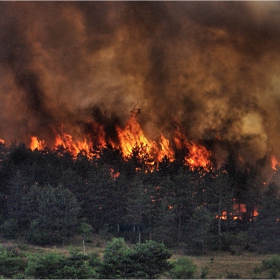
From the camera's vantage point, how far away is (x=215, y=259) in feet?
134

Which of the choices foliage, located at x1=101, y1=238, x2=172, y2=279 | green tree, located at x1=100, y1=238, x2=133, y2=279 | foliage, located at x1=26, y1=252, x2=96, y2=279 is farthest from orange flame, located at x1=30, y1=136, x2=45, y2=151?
green tree, located at x1=100, y1=238, x2=133, y2=279

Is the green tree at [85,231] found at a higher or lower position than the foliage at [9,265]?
higher

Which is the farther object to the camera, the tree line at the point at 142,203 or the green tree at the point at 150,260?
the tree line at the point at 142,203

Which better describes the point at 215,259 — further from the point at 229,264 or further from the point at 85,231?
the point at 85,231

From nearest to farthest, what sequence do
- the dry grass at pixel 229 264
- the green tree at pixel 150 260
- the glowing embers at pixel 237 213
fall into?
the green tree at pixel 150 260
the dry grass at pixel 229 264
the glowing embers at pixel 237 213

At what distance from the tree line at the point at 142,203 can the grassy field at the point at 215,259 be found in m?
1.06

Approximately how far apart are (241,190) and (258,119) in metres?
20.8

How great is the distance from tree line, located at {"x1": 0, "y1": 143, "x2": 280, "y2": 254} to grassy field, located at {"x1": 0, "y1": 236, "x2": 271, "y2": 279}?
1.06 m

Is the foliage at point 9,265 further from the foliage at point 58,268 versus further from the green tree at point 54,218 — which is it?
the green tree at point 54,218

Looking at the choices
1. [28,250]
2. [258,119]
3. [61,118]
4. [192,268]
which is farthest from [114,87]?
[192,268]

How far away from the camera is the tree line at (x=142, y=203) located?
141 feet

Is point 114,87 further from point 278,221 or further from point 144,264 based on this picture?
point 144,264

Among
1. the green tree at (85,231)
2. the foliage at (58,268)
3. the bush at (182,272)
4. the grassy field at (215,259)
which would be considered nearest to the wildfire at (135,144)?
the grassy field at (215,259)

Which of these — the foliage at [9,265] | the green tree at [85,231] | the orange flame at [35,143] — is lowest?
the foliage at [9,265]
